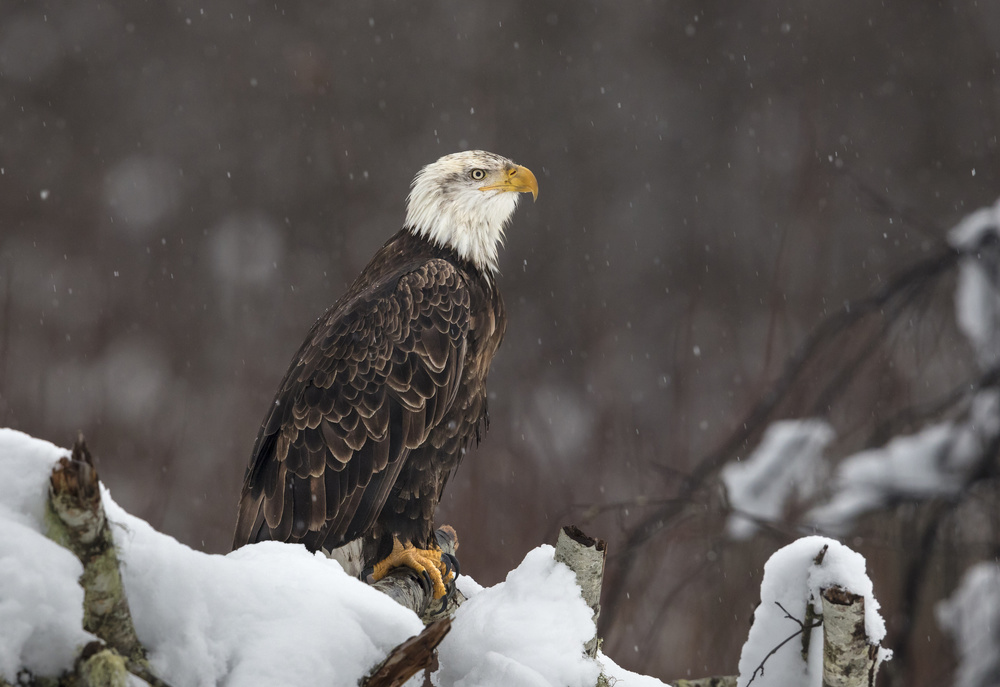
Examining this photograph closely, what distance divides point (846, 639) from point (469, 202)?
2.73 m

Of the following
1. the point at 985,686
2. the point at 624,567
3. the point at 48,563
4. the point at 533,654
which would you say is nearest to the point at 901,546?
the point at 985,686

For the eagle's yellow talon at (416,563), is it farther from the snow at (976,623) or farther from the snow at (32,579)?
the snow at (32,579)

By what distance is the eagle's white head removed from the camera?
4223 mm

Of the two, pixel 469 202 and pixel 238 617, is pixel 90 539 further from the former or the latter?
pixel 469 202

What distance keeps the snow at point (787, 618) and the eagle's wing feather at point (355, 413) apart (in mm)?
1802

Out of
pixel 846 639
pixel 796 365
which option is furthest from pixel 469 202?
pixel 846 639

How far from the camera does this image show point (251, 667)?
138 cm

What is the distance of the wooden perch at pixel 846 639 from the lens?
1.97 meters

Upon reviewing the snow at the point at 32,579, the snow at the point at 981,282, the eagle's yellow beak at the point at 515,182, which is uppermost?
the eagle's yellow beak at the point at 515,182

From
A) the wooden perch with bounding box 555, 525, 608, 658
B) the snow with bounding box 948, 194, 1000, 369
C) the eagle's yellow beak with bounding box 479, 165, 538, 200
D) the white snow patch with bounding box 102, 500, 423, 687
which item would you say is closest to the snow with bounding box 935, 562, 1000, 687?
the snow with bounding box 948, 194, 1000, 369

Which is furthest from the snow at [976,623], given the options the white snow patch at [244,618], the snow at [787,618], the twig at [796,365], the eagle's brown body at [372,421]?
the eagle's brown body at [372,421]

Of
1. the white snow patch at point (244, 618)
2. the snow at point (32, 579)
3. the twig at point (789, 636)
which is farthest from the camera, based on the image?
the twig at point (789, 636)

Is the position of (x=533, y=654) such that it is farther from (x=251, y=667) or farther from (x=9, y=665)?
(x=9, y=665)

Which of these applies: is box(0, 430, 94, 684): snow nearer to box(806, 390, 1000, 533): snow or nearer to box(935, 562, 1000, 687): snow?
box(806, 390, 1000, 533): snow
